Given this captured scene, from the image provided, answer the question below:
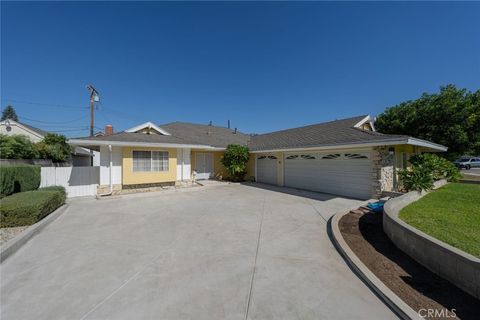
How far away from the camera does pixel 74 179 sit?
10422mm

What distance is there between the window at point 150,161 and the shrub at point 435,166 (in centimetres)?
1398

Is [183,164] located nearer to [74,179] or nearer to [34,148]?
[74,179]

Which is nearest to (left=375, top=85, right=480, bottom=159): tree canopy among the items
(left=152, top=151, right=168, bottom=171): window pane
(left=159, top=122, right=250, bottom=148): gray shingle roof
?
(left=159, top=122, right=250, bottom=148): gray shingle roof

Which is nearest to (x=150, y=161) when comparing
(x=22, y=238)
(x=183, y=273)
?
(x=22, y=238)

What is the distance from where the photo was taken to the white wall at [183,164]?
43.8 feet

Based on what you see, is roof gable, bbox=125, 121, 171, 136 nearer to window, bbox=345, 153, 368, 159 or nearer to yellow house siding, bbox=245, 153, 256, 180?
yellow house siding, bbox=245, 153, 256, 180

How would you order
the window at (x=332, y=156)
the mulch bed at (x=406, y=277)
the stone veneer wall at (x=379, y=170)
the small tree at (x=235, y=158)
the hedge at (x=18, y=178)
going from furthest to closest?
the small tree at (x=235, y=158) < the window at (x=332, y=156) < the stone veneer wall at (x=379, y=170) < the hedge at (x=18, y=178) < the mulch bed at (x=406, y=277)

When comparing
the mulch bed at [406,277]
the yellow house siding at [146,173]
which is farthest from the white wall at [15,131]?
the mulch bed at [406,277]

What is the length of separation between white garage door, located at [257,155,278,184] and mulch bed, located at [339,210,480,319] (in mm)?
9289

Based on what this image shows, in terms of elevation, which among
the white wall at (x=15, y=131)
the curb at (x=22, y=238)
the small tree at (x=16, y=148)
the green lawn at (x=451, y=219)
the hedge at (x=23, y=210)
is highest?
the white wall at (x=15, y=131)

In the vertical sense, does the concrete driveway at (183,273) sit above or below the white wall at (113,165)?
below

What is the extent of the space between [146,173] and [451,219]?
512 inches

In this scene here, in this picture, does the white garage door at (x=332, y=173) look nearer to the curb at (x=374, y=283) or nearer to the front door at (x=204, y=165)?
the curb at (x=374, y=283)

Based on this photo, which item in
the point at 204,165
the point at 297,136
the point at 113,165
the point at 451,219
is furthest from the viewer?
the point at 204,165
